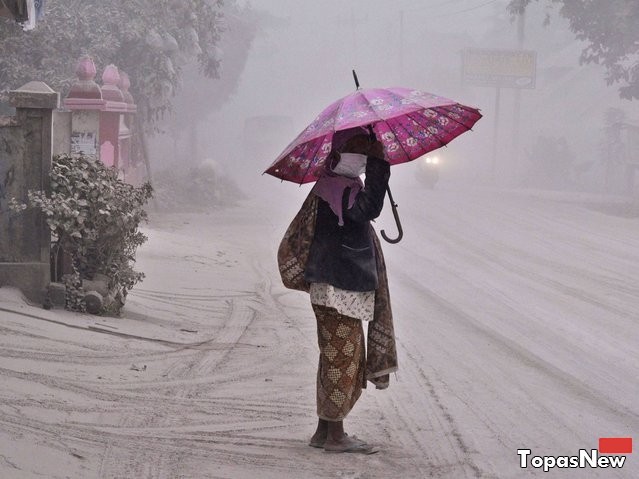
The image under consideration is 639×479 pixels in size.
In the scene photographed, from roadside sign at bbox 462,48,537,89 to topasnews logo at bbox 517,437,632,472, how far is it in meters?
42.4

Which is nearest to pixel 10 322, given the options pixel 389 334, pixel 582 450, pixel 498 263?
pixel 389 334

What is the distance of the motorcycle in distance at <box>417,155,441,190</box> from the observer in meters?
35.3

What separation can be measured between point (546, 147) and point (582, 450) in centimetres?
3983

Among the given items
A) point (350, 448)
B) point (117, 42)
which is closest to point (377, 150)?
point (350, 448)

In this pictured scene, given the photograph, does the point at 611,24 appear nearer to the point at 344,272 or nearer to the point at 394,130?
the point at 394,130

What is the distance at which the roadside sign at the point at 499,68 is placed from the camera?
46750mm

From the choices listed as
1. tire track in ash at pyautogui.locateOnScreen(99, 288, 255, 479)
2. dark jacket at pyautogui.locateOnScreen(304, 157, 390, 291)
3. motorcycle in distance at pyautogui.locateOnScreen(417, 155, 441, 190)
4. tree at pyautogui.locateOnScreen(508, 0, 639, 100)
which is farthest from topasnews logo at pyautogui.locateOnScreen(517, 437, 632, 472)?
motorcycle in distance at pyautogui.locateOnScreen(417, 155, 441, 190)

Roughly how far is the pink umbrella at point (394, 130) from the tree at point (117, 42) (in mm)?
13571

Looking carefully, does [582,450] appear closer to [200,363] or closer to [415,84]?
[200,363]

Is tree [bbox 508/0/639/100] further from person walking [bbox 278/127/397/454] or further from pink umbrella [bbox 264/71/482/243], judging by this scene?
person walking [bbox 278/127/397/454]

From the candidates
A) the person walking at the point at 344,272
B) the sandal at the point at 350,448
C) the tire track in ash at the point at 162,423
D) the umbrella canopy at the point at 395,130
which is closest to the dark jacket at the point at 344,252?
the person walking at the point at 344,272

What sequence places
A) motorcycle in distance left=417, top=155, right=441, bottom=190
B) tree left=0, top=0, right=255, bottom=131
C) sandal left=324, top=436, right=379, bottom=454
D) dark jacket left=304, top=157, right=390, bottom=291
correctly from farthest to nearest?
motorcycle in distance left=417, top=155, right=441, bottom=190
tree left=0, top=0, right=255, bottom=131
sandal left=324, top=436, right=379, bottom=454
dark jacket left=304, top=157, right=390, bottom=291

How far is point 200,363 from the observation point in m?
7.67

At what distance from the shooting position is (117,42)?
71.3ft
